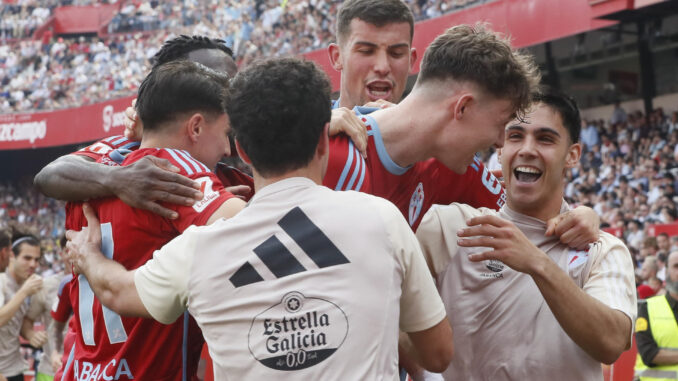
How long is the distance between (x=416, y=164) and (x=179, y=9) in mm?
28912

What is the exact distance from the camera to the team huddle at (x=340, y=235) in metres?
2.29

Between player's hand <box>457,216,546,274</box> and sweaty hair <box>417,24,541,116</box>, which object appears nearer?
player's hand <box>457,216,546,274</box>

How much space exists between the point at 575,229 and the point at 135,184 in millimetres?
1559

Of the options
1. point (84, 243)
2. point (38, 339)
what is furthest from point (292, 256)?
point (38, 339)

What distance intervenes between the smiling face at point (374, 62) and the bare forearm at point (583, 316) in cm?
159

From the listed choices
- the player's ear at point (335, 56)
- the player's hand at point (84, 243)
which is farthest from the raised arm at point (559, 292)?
the player's ear at point (335, 56)

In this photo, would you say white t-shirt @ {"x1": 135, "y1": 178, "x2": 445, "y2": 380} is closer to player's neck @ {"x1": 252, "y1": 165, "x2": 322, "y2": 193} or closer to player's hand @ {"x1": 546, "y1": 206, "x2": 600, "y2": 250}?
player's neck @ {"x1": 252, "y1": 165, "x2": 322, "y2": 193}

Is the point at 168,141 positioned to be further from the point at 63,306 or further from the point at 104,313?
the point at 63,306

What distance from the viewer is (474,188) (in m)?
3.80

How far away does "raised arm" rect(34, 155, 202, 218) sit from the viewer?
2.86 metres

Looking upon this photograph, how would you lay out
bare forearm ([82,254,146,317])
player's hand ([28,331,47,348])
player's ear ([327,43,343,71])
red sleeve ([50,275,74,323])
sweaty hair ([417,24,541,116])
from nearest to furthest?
bare forearm ([82,254,146,317]), sweaty hair ([417,24,541,116]), player's ear ([327,43,343,71]), red sleeve ([50,275,74,323]), player's hand ([28,331,47,348])

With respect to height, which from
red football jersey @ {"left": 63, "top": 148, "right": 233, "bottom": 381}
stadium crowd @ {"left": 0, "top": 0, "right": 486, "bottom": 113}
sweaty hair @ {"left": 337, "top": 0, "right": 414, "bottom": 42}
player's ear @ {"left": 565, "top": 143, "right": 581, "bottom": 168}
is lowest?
red football jersey @ {"left": 63, "top": 148, "right": 233, "bottom": 381}

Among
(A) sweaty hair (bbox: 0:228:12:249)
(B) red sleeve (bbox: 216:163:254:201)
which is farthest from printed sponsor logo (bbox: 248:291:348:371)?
(A) sweaty hair (bbox: 0:228:12:249)

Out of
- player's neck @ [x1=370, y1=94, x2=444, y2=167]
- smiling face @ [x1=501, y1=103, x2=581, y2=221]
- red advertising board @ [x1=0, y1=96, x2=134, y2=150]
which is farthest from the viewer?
red advertising board @ [x1=0, y1=96, x2=134, y2=150]
